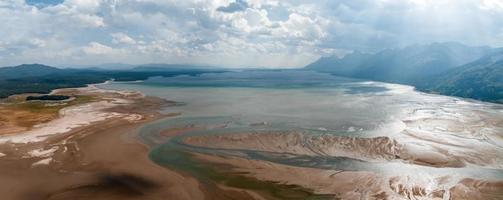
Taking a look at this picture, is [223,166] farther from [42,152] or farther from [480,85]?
[480,85]

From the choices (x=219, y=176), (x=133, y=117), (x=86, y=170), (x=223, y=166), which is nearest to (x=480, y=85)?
(x=133, y=117)

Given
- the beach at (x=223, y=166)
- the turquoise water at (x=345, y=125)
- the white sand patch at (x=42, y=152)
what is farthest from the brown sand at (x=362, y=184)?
the white sand patch at (x=42, y=152)

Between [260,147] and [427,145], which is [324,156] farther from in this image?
[427,145]

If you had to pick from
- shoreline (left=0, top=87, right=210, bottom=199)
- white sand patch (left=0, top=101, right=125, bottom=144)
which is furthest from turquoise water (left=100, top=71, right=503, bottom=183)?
white sand patch (left=0, top=101, right=125, bottom=144)

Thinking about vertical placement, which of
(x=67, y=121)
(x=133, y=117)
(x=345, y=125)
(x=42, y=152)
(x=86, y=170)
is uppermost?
(x=345, y=125)

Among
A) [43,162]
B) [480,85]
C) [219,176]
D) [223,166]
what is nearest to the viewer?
[219,176]

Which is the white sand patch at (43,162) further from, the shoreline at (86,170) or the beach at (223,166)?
the beach at (223,166)

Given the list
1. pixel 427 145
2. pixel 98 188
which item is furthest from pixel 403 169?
pixel 98 188
